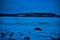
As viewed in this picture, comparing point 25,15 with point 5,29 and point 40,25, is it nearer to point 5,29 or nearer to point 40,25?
point 40,25

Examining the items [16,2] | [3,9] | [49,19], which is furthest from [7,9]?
[49,19]

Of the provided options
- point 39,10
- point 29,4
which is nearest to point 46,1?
point 39,10

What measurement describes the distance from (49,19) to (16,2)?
652 mm

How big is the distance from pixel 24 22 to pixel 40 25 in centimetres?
28

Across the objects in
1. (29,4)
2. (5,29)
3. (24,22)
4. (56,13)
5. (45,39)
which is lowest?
(45,39)

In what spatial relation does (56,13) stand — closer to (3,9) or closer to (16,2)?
(16,2)

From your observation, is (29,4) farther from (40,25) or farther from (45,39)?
(45,39)

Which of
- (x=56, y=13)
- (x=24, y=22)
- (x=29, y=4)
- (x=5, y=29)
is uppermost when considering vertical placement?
(x=29, y=4)

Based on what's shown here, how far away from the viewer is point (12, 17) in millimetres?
1688

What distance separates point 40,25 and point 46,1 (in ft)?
1.42

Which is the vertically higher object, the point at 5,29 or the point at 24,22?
the point at 24,22

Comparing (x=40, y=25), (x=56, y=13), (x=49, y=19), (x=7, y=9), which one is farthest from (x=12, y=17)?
(x=56, y=13)

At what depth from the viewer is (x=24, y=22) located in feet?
5.54

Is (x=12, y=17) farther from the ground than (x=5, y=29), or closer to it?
farther from the ground
